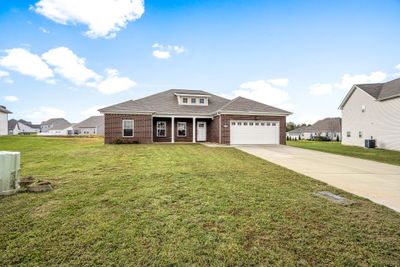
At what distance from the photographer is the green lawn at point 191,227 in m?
2.62

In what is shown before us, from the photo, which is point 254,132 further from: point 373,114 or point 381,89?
point 381,89

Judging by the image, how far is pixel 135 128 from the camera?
774 inches

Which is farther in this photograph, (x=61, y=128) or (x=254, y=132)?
(x=61, y=128)

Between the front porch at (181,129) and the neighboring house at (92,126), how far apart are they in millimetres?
40569

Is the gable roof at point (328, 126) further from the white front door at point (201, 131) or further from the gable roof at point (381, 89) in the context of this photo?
the white front door at point (201, 131)

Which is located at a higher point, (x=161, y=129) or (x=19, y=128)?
(x=19, y=128)

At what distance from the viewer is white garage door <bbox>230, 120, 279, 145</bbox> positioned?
63.2ft

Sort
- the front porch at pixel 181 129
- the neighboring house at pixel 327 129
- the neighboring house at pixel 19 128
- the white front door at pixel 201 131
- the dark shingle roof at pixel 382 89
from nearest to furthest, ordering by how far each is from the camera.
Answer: the dark shingle roof at pixel 382 89, the front porch at pixel 181 129, the white front door at pixel 201 131, the neighboring house at pixel 327 129, the neighboring house at pixel 19 128

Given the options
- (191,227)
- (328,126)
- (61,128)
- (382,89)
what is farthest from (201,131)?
(61,128)

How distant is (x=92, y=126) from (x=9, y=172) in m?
58.4

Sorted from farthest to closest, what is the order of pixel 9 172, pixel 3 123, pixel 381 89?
pixel 3 123, pixel 381 89, pixel 9 172

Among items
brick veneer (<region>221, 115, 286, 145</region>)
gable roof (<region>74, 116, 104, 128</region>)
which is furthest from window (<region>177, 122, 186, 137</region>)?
gable roof (<region>74, 116, 104, 128</region>)

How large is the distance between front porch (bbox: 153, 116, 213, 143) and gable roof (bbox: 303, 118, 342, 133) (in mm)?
40574

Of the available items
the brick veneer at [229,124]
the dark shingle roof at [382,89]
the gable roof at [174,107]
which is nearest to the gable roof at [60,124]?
the gable roof at [174,107]
